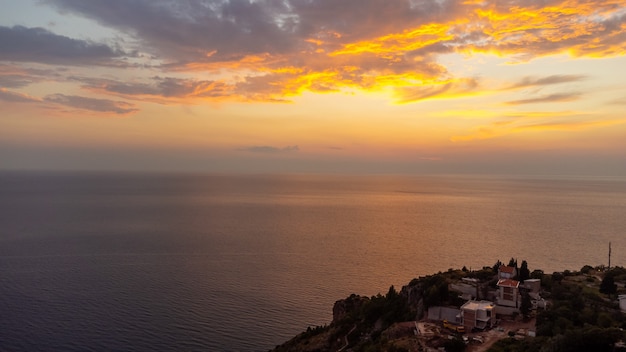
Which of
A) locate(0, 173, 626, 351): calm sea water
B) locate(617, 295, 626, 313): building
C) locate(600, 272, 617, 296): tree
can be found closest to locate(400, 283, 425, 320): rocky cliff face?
locate(0, 173, 626, 351): calm sea water

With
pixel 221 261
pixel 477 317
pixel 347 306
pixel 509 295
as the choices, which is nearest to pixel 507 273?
pixel 509 295

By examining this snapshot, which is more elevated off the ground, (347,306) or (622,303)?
(622,303)

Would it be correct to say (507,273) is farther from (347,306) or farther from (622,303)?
(347,306)

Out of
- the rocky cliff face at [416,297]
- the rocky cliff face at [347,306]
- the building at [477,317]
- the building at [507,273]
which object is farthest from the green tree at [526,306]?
the rocky cliff face at [347,306]

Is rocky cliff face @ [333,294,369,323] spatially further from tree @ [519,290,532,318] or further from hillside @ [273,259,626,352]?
tree @ [519,290,532,318]


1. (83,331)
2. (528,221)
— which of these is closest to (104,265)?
(83,331)

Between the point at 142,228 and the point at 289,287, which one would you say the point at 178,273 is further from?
the point at 142,228
